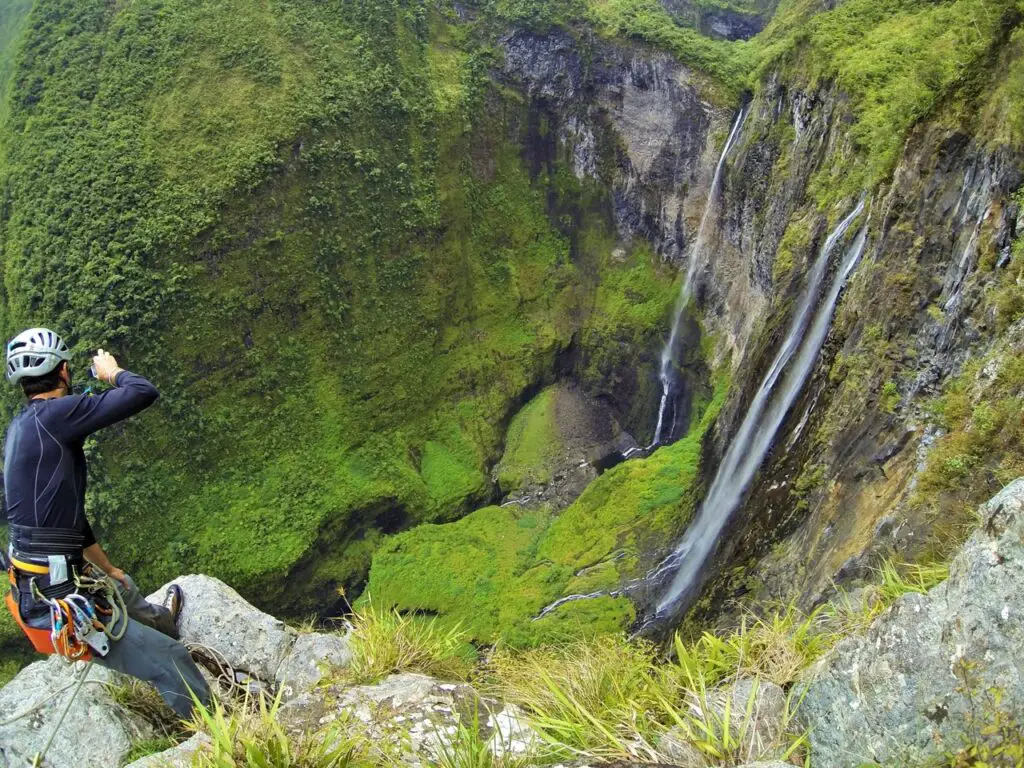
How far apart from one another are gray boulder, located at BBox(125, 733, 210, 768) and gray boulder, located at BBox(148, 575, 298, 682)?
6.25 feet

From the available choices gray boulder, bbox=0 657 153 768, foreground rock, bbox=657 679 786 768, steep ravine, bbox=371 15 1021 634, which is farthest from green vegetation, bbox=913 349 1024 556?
gray boulder, bbox=0 657 153 768

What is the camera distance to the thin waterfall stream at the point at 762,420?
32.1ft

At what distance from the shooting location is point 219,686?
167 inches

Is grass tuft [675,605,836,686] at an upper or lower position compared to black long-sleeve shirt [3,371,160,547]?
lower

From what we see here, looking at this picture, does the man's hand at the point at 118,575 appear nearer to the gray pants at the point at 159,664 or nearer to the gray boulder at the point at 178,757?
the gray pants at the point at 159,664

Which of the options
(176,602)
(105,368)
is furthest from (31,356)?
(176,602)

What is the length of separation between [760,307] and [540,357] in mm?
9086

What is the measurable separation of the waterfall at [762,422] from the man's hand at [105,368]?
8671 mm

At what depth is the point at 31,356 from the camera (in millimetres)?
3404

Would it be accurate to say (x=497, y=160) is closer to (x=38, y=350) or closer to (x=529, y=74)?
(x=529, y=74)

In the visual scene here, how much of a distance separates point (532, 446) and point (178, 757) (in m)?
18.9

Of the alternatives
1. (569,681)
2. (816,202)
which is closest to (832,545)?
(569,681)

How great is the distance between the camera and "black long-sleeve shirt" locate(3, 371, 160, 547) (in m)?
3.29

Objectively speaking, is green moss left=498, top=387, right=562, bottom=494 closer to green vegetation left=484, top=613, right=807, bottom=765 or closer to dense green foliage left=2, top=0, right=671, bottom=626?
dense green foliage left=2, top=0, right=671, bottom=626
